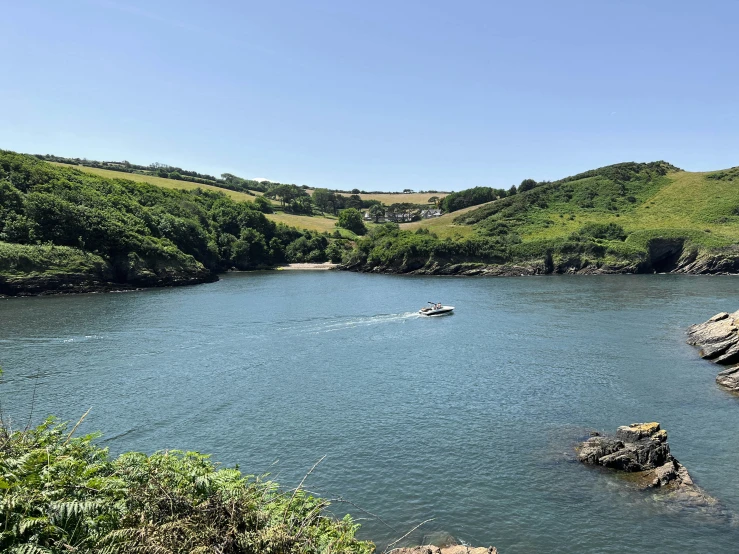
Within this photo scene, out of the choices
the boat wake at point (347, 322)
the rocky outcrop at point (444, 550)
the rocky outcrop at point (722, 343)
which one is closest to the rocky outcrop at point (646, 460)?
the rocky outcrop at point (444, 550)

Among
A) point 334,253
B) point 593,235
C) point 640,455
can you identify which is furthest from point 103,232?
point 593,235

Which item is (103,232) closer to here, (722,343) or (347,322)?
(347,322)

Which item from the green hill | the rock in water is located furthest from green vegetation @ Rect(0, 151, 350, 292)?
the rock in water

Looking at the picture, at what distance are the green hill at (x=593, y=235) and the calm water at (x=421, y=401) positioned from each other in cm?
5695

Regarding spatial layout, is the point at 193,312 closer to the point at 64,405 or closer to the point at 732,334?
the point at 64,405

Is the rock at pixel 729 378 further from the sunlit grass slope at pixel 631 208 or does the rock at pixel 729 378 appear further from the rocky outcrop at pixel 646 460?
the sunlit grass slope at pixel 631 208

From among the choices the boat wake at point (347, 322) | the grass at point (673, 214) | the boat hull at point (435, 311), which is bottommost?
the boat wake at point (347, 322)

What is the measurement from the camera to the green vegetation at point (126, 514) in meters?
9.55

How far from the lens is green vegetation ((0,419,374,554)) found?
9555 millimetres

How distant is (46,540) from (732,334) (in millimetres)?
56447

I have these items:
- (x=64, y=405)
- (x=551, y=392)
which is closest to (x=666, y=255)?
(x=551, y=392)

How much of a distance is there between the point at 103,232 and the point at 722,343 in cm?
11143

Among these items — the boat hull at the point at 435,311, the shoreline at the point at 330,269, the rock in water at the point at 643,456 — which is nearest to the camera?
the rock in water at the point at 643,456

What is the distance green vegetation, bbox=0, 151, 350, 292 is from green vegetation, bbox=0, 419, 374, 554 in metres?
95.9
